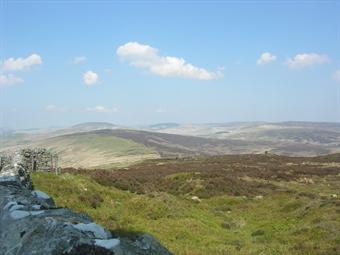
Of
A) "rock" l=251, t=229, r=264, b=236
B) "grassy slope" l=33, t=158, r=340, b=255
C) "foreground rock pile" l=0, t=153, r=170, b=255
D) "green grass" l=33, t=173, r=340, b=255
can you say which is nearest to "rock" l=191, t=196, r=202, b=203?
"grassy slope" l=33, t=158, r=340, b=255

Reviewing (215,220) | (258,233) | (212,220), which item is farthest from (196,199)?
(258,233)

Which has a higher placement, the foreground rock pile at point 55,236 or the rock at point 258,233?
the foreground rock pile at point 55,236

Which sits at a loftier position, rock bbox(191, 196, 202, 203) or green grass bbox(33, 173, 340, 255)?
green grass bbox(33, 173, 340, 255)

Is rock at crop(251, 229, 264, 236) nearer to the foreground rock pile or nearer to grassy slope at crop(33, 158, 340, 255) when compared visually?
grassy slope at crop(33, 158, 340, 255)

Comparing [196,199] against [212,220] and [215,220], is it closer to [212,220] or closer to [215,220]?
[215,220]

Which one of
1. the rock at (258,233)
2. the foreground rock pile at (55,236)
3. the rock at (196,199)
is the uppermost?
the foreground rock pile at (55,236)

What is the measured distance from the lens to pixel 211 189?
42.0m

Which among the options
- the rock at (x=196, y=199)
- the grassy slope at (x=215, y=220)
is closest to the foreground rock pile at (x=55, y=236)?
the grassy slope at (x=215, y=220)

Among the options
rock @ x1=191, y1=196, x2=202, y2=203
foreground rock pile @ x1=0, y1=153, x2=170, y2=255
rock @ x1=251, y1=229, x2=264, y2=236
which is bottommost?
rock @ x1=191, y1=196, x2=202, y2=203

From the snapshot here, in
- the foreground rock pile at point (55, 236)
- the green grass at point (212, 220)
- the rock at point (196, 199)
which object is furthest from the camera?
the rock at point (196, 199)

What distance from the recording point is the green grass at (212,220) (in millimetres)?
19125

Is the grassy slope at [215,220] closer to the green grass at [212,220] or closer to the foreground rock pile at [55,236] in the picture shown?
the green grass at [212,220]

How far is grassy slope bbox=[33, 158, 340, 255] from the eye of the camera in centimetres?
1919

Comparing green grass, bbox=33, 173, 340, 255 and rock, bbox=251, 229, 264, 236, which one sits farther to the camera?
rock, bbox=251, 229, 264, 236
